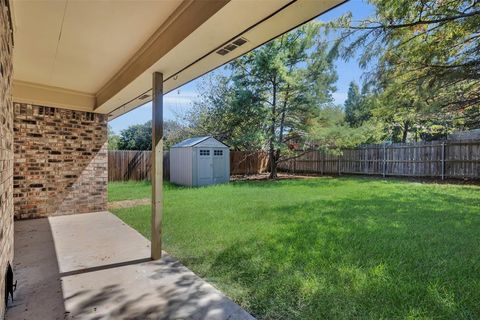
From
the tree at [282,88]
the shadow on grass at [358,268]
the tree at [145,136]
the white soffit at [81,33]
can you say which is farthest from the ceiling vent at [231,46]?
the tree at [145,136]

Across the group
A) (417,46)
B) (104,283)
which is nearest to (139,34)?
(104,283)

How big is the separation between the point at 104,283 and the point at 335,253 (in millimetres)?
2436

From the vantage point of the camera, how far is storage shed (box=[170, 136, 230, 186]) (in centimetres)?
1009

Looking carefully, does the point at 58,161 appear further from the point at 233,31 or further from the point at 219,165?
the point at 219,165

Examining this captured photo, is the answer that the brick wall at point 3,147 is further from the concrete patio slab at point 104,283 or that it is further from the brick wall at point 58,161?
the brick wall at point 58,161

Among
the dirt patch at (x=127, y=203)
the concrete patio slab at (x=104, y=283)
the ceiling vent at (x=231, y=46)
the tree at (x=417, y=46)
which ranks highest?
the tree at (x=417, y=46)

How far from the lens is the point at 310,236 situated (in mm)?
3920

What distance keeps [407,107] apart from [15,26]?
22.0 ft

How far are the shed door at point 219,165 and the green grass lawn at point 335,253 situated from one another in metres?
4.30

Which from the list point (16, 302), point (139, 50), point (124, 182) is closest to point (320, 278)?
point (16, 302)

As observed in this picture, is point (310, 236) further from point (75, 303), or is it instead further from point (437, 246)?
point (75, 303)

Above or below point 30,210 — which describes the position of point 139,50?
above

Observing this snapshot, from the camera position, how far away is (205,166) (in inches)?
406

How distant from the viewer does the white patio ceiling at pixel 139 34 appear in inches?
80.4
